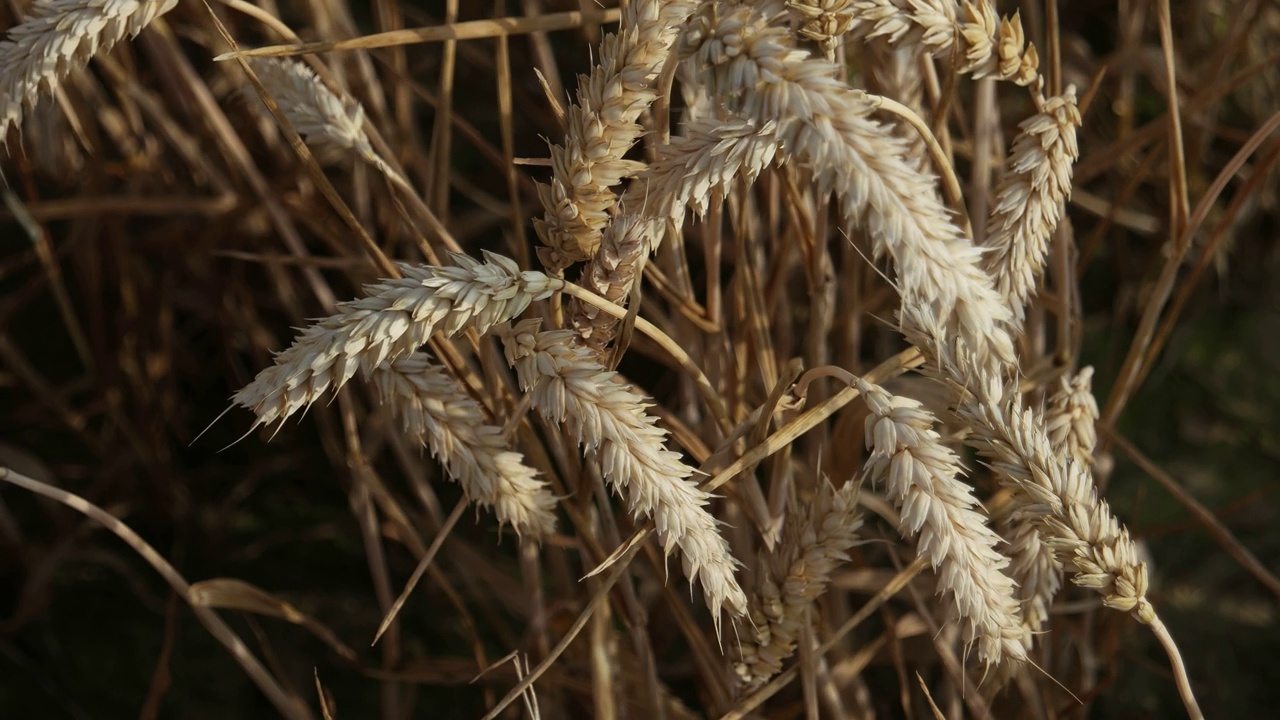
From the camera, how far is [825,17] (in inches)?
20.3

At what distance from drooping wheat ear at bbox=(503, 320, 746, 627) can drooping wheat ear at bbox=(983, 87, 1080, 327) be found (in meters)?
0.23

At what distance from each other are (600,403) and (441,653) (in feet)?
3.06

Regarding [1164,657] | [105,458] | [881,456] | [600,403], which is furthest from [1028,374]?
[105,458]

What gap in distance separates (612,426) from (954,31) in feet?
0.98

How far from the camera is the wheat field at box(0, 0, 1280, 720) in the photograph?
1.73 ft

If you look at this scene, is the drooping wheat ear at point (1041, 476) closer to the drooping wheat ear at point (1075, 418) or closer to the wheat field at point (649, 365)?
the wheat field at point (649, 365)

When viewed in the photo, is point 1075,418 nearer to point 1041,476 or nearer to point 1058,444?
point 1058,444

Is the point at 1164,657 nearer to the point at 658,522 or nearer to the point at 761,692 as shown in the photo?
the point at 761,692

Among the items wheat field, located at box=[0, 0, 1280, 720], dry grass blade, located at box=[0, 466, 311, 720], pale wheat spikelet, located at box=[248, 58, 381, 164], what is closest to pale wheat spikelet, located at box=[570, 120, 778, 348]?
wheat field, located at box=[0, 0, 1280, 720]

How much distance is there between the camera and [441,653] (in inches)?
52.9

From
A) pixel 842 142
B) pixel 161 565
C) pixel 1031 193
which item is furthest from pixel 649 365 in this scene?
pixel 842 142

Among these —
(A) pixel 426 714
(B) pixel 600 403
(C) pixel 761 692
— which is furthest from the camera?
(A) pixel 426 714

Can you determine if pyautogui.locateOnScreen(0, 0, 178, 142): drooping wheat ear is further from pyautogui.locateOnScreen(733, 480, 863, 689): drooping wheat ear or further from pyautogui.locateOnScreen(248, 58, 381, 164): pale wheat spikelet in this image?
pyautogui.locateOnScreen(733, 480, 863, 689): drooping wheat ear

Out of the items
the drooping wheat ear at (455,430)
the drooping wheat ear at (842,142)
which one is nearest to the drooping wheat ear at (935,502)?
the drooping wheat ear at (842,142)
